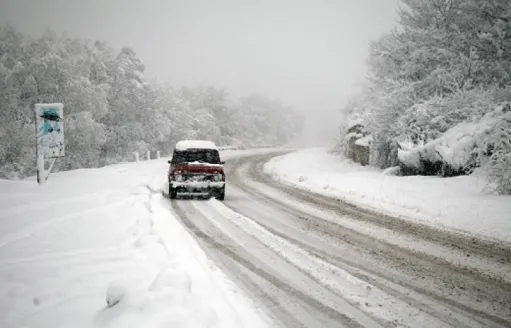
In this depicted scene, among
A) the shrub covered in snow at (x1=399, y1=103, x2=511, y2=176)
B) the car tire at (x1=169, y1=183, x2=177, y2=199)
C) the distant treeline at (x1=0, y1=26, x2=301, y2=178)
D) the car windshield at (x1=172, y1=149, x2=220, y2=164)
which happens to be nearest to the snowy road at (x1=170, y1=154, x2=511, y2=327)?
the car tire at (x1=169, y1=183, x2=177, y2=199)

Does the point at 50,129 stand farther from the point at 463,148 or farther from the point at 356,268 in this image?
the point at 463,148

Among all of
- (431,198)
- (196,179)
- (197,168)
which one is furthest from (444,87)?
(196,179)

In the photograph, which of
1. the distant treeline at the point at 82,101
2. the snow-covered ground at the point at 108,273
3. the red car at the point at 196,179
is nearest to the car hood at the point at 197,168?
the red car at the point at 196,179

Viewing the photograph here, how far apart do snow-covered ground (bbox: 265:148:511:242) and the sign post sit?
10481 mm

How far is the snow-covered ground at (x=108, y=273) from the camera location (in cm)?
402

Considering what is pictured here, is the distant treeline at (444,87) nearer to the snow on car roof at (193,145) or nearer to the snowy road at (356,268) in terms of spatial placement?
the snowy road at (356,268)

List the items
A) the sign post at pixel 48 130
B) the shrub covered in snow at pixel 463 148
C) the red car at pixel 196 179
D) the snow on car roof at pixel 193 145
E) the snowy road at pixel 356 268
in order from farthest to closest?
the sign post at pixel 48 130 → the snow on car roof at pixel 193 145 → the shrub covered in snow at pixel 463 148 → the red car at pixel 196 179 → the snowy road at pixel 356 268

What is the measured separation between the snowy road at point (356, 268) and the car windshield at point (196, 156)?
10.5 feet

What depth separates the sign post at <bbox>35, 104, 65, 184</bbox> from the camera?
539 inches

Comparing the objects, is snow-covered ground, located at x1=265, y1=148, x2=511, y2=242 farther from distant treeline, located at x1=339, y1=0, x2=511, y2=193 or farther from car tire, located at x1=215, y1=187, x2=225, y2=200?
car tire, located at x1=215, y1=187, x2=225, y2=200

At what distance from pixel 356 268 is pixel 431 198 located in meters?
7.09

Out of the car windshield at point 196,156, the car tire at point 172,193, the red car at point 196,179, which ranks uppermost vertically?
the car windshield at point 196,156

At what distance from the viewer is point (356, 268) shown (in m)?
5.74

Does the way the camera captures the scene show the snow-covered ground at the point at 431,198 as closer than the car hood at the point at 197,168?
Yes
